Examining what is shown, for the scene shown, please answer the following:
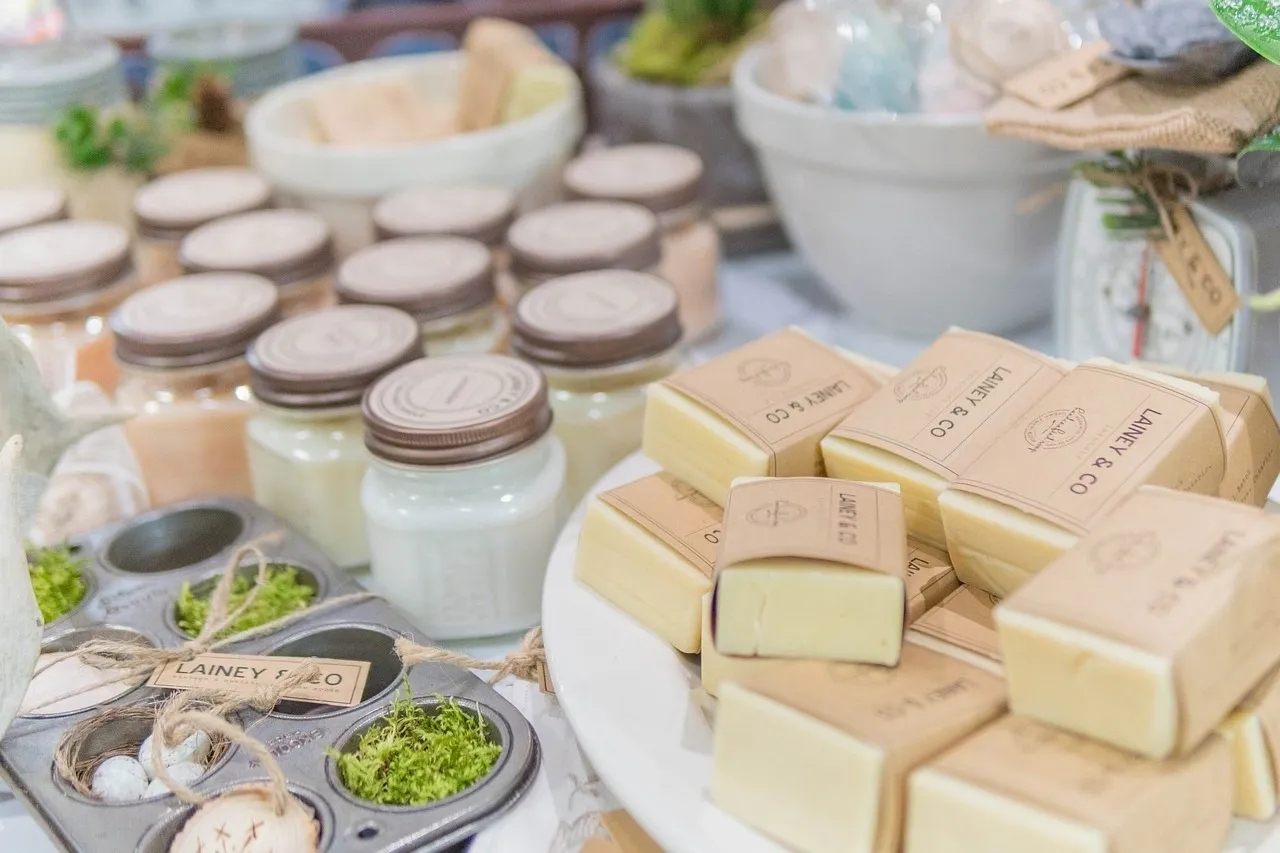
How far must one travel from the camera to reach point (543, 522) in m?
0.90

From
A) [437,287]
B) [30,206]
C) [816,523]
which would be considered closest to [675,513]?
[816,523]

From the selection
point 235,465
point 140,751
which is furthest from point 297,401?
point 140,751

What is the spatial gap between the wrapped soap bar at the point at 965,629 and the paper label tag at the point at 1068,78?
401 mm

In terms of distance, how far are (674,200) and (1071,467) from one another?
2.25 feet

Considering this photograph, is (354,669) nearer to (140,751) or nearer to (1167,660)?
(140,751)

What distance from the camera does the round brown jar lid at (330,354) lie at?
0.93 metres

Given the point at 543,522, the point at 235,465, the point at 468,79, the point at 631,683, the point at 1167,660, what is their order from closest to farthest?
the point at 1167,660, the point at 631,683, the point at 543,522, the point at 235,465, the point at 468,79

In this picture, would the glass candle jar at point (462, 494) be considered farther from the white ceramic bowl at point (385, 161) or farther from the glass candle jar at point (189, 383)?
the white ceramic bowl at point (385, 161)

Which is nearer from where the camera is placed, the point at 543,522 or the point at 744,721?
the point at 744,721

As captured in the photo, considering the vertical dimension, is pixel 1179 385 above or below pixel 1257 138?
→ below

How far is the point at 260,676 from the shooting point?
784 mm

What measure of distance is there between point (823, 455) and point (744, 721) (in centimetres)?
21

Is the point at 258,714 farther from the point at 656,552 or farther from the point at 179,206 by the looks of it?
the point at 179,206

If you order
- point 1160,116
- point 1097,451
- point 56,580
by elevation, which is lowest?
point 56,580
